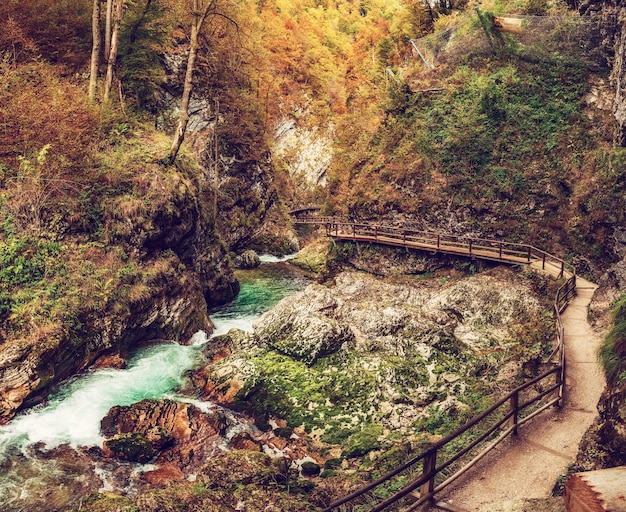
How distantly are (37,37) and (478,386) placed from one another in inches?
969

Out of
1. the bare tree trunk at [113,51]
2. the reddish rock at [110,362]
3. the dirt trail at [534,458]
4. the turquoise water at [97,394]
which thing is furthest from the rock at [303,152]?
the dirt trail at [534,458]

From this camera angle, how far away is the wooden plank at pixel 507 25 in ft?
87.0

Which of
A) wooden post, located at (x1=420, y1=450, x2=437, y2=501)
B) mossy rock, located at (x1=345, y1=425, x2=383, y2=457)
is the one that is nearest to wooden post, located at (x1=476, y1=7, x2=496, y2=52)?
mossy rock, located at (x1=345, y1=425, x2=383, y2=457)

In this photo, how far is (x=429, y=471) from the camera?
654 centimetres

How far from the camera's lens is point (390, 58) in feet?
145

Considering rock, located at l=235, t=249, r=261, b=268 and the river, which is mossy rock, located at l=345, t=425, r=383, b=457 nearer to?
the river

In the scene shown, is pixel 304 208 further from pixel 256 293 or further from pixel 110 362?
pixel 110 362

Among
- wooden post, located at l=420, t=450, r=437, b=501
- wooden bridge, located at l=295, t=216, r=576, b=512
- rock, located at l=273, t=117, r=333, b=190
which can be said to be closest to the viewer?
wooden post, located at l=420, t=450, r=437, b=501

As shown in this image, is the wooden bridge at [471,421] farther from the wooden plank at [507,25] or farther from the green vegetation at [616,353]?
the wooden plank at [507,25]

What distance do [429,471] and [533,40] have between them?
2696cm

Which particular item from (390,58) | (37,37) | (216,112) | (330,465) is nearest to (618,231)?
(330,465)

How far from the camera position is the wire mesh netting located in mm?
23922

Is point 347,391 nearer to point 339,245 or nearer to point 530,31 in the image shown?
point 339,245

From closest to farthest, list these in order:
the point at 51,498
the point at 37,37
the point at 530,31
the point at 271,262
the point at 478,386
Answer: the point at 51,498 < the point at 478,386 < the point at 37,37 < the point at 530,31 < the point at 271,262
